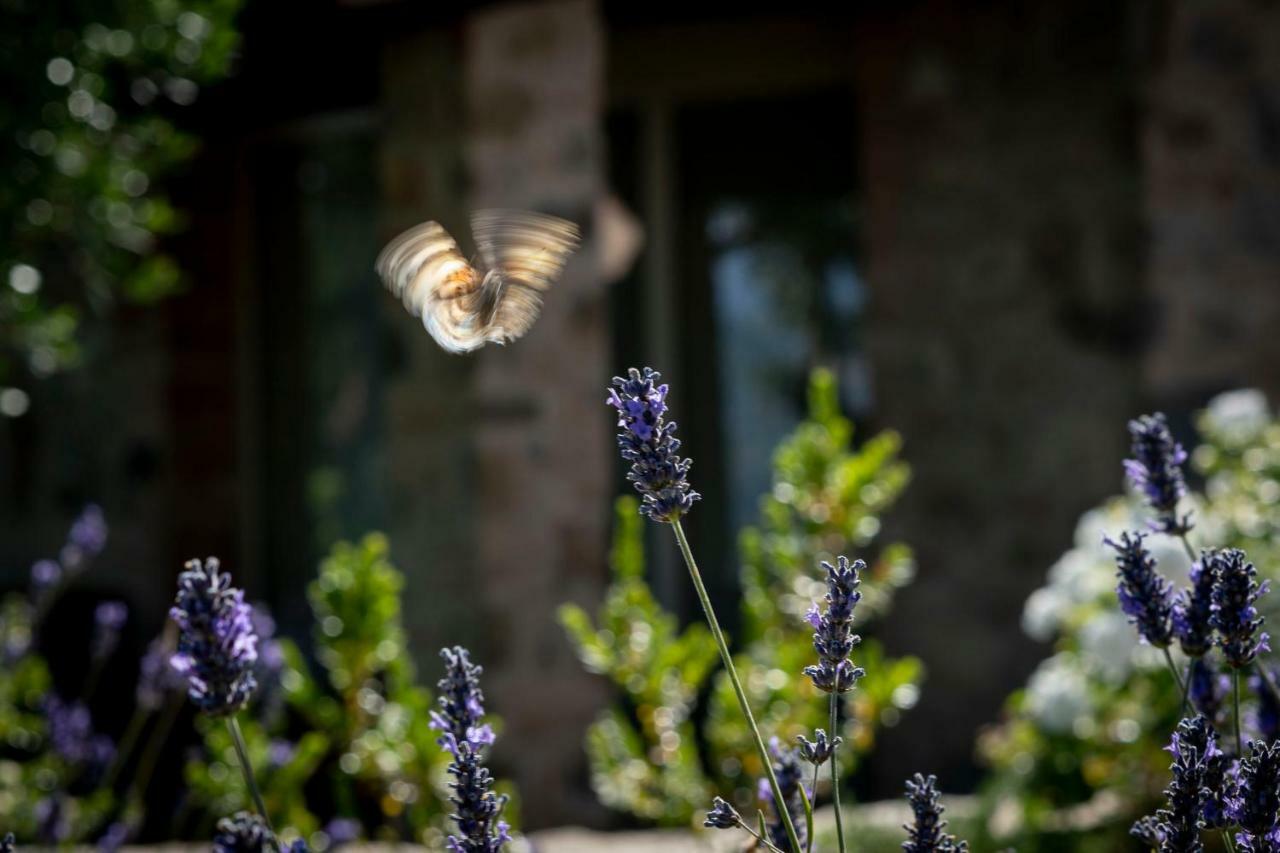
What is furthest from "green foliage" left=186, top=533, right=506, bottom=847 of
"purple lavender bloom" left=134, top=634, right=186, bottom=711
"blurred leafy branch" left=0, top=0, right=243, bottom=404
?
"blurred leafy branch" left=0, top=0, right=243, bottom=404

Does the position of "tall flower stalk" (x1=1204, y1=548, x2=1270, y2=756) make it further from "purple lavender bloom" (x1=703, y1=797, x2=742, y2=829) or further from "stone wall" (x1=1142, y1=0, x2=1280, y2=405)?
"stone wall" (x1=1142, y1=0, x2=1280, y2=405)

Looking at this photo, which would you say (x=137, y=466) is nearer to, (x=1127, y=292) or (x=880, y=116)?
(x=880, y=116)

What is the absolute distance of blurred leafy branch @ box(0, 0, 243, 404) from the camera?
3.90 m

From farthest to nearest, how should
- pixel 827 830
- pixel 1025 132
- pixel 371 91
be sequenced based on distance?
pixel 371 91, pixel 1025 132, pixel 827 830

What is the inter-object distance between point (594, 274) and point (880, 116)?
5.55ft

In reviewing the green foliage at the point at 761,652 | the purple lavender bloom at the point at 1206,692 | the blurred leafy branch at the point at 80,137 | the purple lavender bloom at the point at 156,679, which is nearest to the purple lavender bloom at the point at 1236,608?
the purple lavender bloom at the point at 1206,692

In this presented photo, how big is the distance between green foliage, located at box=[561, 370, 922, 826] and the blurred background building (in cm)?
171

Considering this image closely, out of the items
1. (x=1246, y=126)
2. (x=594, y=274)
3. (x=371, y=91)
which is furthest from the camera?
(x=371, y=91)

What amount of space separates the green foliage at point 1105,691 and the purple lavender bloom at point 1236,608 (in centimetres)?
178

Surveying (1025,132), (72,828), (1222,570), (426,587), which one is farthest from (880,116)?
(1222,570)

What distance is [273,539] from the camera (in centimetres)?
708

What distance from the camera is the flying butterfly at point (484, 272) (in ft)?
5.07

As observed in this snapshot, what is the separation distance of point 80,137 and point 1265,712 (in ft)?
11.4

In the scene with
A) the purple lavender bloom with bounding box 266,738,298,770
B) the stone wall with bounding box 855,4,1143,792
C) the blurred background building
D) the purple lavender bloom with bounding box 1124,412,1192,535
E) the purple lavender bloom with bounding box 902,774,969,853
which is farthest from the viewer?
the stone wall with bounding box 855,4,1143,792
